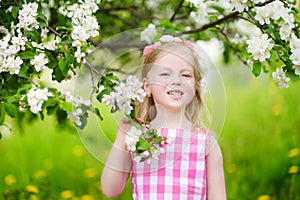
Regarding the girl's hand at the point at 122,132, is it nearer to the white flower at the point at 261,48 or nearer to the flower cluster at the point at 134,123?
the flower cluster at the point at 134,123

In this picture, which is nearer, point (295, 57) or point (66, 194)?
point (295, 57)

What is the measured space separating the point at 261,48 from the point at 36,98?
79 centimetres

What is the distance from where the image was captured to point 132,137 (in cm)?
199

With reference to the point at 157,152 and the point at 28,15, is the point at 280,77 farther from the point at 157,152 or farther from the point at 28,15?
the point at 28,15

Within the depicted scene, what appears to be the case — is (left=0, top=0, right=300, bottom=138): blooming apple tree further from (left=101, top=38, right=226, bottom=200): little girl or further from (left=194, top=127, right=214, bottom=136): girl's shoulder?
(left=194, top=127, right=214, bottom=136): girl's shoulder

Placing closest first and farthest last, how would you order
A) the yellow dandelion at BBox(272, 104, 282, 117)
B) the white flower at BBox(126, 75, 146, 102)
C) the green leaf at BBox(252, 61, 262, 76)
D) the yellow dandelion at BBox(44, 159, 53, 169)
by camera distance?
1. the white flower at BBox(126, 75, 146, 102)
2. the green leaf at BBox(252, 61, 262, 76)
3. the yellow dandelion at BBox(44, 159, 53, 169)
4. the yellow dandelion at BBox(272, 104, 282, 117)

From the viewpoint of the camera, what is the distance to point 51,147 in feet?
15.1

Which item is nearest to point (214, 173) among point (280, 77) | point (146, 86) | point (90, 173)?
point (146, 86)

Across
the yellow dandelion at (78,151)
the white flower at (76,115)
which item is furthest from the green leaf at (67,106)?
the yellow dandelion at (78,151)

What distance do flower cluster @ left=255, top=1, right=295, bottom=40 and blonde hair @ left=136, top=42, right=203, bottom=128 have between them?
0.42 meters

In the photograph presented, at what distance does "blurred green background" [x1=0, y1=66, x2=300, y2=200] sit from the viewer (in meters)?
3.57

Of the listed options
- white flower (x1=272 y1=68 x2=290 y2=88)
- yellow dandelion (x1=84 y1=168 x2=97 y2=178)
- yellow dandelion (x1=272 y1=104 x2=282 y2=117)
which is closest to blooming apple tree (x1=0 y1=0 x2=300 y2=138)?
white flower (x1=272 y1=68 x2=290 y2=88)

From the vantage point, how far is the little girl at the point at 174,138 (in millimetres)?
2051

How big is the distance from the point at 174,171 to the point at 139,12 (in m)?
1.93
